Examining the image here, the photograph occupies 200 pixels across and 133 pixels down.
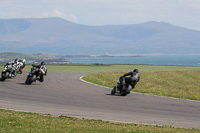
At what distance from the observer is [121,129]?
39.7 feet

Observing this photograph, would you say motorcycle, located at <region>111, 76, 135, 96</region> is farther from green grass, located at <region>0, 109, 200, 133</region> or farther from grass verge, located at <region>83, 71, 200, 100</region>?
green grass, located at <region>0, 109, 200, 133</region>

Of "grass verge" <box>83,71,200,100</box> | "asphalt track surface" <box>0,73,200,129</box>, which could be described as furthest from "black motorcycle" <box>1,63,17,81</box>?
"asphalt track surface" <box>0,73,200,129</box>

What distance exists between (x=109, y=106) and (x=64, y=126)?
20.5 feet

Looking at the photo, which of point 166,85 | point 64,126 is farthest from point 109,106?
point 166,85

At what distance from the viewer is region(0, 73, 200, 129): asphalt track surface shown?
15.1 meters

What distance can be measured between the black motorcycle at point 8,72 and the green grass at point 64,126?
58.8ft

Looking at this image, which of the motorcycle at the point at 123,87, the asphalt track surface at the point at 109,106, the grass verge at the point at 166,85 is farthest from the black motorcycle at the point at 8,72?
the motorcycle at the point at 123,87

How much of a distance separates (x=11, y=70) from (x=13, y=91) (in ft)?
30.1

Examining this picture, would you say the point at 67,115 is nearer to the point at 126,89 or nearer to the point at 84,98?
the point at 84,98

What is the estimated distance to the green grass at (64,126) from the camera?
11508 millimetres

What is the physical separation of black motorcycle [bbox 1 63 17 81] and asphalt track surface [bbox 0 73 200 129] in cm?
821

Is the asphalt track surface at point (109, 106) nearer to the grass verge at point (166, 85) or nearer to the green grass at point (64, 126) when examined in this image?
the green grass at point (64, 126)

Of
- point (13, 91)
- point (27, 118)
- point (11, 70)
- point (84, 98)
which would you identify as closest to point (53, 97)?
point (84, 98)

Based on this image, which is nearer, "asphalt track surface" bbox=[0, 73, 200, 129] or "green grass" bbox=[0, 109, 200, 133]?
"green grass" bbox=[0, 109, 200, 133]
